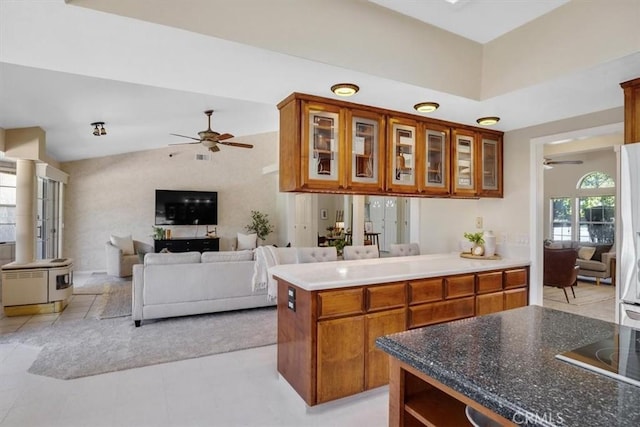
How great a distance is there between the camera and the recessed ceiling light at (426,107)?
2.90 meters

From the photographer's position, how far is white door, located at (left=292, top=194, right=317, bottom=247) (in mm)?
10031

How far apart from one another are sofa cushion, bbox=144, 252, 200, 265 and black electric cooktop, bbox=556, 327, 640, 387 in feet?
13.8

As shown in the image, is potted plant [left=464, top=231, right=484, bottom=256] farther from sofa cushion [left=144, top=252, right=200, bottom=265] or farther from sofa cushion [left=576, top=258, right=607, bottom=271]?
sofa cushion [left=576, top=258, right=607, bottom=271]

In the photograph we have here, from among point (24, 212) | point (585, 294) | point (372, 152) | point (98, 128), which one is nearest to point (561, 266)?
point (585, 294)

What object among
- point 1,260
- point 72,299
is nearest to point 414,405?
point 72,299

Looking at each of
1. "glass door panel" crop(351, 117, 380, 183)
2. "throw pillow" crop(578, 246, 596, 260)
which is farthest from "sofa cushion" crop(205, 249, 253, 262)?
"throw pillow" crop(578, 246, 596, 260)

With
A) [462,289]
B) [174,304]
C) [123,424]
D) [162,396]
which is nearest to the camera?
[123,424]

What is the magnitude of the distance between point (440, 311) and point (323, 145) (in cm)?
168

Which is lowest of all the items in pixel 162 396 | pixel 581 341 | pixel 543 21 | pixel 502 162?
pixel 162 396

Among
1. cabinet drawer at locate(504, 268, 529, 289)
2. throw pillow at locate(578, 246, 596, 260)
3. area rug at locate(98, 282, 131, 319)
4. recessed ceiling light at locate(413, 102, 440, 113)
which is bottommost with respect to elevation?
area rug at locate(98, 282, 131, 319)

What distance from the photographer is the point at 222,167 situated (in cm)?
955

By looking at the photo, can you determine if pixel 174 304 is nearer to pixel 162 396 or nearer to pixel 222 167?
pixel 162 396

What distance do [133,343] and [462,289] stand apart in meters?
3.37

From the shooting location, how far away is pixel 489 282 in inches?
129
